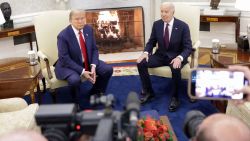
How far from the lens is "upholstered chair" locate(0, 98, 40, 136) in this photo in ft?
8.28

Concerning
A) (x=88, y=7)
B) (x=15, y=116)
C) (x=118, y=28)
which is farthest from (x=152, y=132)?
(x=88, y=7)

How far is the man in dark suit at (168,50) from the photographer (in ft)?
11.7

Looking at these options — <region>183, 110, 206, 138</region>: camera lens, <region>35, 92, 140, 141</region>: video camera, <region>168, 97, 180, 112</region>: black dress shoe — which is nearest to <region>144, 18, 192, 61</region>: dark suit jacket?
<region>168, 97, 180, 112</region>: black dress shoe

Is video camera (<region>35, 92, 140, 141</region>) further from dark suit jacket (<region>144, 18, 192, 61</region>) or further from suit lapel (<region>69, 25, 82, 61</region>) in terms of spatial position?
dark suit jacket (<region>144, 18, 192, 61</region>)

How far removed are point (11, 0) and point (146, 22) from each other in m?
2.01

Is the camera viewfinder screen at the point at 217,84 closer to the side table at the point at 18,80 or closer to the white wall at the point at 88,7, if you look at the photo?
the side table at the point at 18,80

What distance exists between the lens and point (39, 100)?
3652 millimetres

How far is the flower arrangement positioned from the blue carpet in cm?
67

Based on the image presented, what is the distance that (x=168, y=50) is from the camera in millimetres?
3729

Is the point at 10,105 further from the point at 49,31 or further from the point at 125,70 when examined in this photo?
the point at 125,70

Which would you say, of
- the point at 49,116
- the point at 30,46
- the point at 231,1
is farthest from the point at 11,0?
the point at 49,116

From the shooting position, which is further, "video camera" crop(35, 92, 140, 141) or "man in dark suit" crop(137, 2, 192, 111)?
"man in dark suit" crop(137, 2, 192, 111)

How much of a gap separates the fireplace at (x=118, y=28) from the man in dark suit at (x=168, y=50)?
142cm

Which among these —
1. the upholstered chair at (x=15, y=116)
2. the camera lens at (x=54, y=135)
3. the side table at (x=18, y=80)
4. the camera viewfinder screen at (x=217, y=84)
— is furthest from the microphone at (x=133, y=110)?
the side table at (x=18, y=80)
